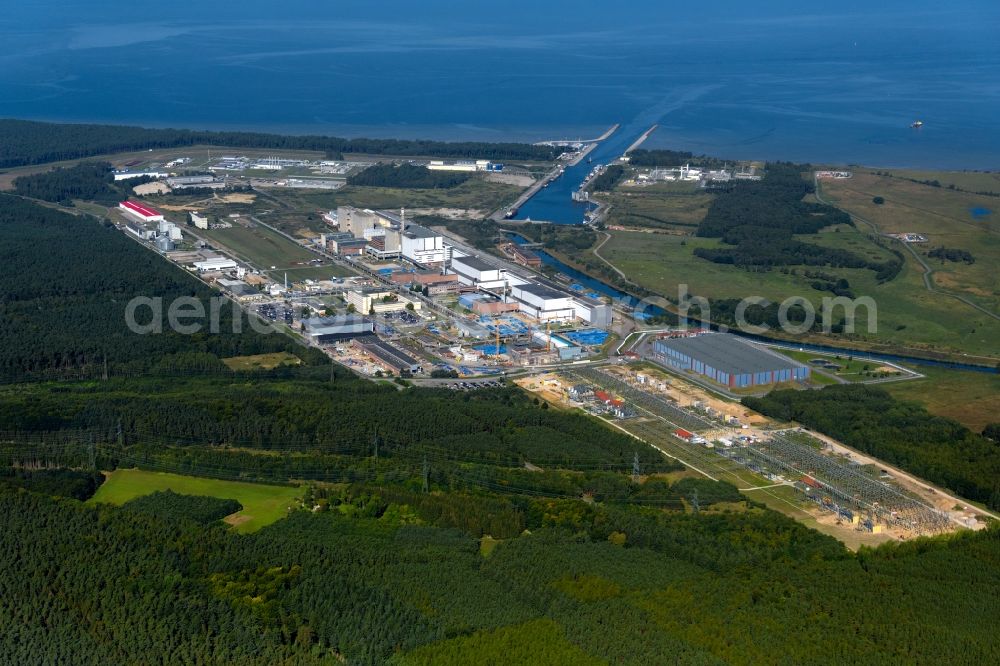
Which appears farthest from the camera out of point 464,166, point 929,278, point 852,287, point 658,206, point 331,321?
point 464,166

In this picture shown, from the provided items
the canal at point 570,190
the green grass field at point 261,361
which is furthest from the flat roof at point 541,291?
the canal at point 570,190

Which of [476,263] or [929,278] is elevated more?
[476,263]

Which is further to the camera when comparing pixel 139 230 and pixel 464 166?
pixel 464 166

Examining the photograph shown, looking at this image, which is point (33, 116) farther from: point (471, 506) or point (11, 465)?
point (471, 506)

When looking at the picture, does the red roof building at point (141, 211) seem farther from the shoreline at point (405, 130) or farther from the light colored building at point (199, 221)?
the shoreline at point (405, 130)

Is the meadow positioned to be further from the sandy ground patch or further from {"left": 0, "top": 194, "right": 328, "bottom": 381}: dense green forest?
the sandy ground patch

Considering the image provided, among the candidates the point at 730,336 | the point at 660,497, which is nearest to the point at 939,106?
the point at 730,336

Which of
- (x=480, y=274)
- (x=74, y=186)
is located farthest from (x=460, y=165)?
(x=480, y=274)

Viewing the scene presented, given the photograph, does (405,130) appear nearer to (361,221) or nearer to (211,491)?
(361,221)
